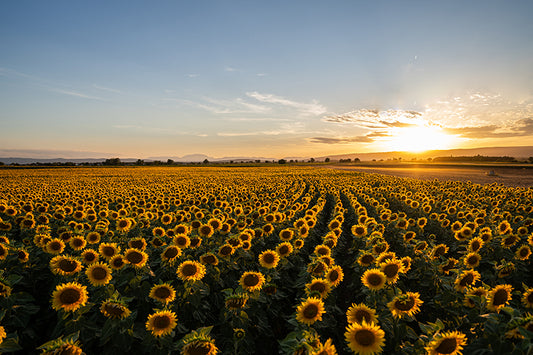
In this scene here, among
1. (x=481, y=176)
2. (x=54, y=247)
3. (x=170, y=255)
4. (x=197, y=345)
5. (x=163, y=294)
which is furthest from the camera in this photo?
(x=481, y=176)

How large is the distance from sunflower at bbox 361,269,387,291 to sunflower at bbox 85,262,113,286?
14.0ft

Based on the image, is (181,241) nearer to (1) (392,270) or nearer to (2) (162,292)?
(2) (162,292)

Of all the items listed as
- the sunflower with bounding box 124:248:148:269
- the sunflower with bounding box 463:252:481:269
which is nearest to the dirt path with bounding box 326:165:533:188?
the sunflower with bounding box 463:252:481:269

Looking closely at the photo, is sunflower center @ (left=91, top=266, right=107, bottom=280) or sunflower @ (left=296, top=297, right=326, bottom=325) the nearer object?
sunflower @ (left=296, top=297, right=326, bottom=325)

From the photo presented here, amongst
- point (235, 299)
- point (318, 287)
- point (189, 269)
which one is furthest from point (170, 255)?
point (318, 287)

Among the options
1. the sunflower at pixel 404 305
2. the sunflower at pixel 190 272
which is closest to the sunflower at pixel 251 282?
the sunflower at pixel 190 272

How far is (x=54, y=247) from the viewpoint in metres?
5.59

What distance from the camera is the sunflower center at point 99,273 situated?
424cm

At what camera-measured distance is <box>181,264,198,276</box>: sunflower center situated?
448 centimetres

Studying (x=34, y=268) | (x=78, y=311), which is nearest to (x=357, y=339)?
(x=78, y=311)

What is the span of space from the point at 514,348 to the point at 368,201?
1344 centimetres

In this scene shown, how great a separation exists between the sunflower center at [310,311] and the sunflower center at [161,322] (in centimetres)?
183

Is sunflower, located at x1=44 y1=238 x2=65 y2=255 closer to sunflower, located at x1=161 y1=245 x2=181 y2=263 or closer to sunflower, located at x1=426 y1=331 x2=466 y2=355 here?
sunflower, located at x1=161 y1=245 x2=181 y2=263

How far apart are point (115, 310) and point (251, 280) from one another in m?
1.96
